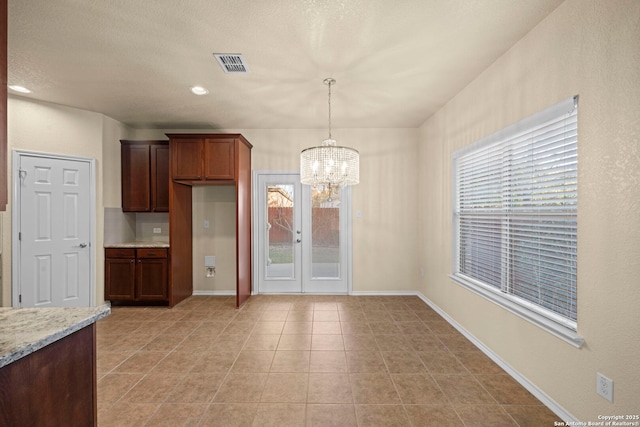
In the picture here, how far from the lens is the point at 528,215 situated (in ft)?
7.18

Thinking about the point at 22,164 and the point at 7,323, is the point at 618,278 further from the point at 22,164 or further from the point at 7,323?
the point at 22,164

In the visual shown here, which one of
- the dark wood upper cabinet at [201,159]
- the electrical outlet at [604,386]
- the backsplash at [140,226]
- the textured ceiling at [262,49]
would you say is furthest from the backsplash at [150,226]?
the electrical outlet at [604,386]

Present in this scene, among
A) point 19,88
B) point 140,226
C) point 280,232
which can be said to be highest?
point 19,88

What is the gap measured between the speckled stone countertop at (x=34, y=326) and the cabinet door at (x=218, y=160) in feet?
9.21

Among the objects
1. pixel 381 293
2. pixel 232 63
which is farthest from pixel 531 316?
Result: pixel 232 63

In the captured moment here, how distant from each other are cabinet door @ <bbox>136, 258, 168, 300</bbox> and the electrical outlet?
4.48 m

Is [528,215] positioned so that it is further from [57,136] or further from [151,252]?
[57,136]

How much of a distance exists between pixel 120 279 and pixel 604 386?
504 centimetres

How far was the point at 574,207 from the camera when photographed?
1.79 metres

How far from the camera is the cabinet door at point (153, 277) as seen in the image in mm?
3988

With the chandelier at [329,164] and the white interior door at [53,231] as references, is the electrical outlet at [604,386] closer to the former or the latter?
the chandelier at [329,164]

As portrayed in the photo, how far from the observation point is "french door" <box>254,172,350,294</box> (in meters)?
4.56

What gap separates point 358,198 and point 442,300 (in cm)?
191

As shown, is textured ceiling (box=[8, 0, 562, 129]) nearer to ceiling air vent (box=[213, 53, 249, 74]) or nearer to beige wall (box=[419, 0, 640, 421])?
ceiling air vent (box=[213, 53, 249, 74])
